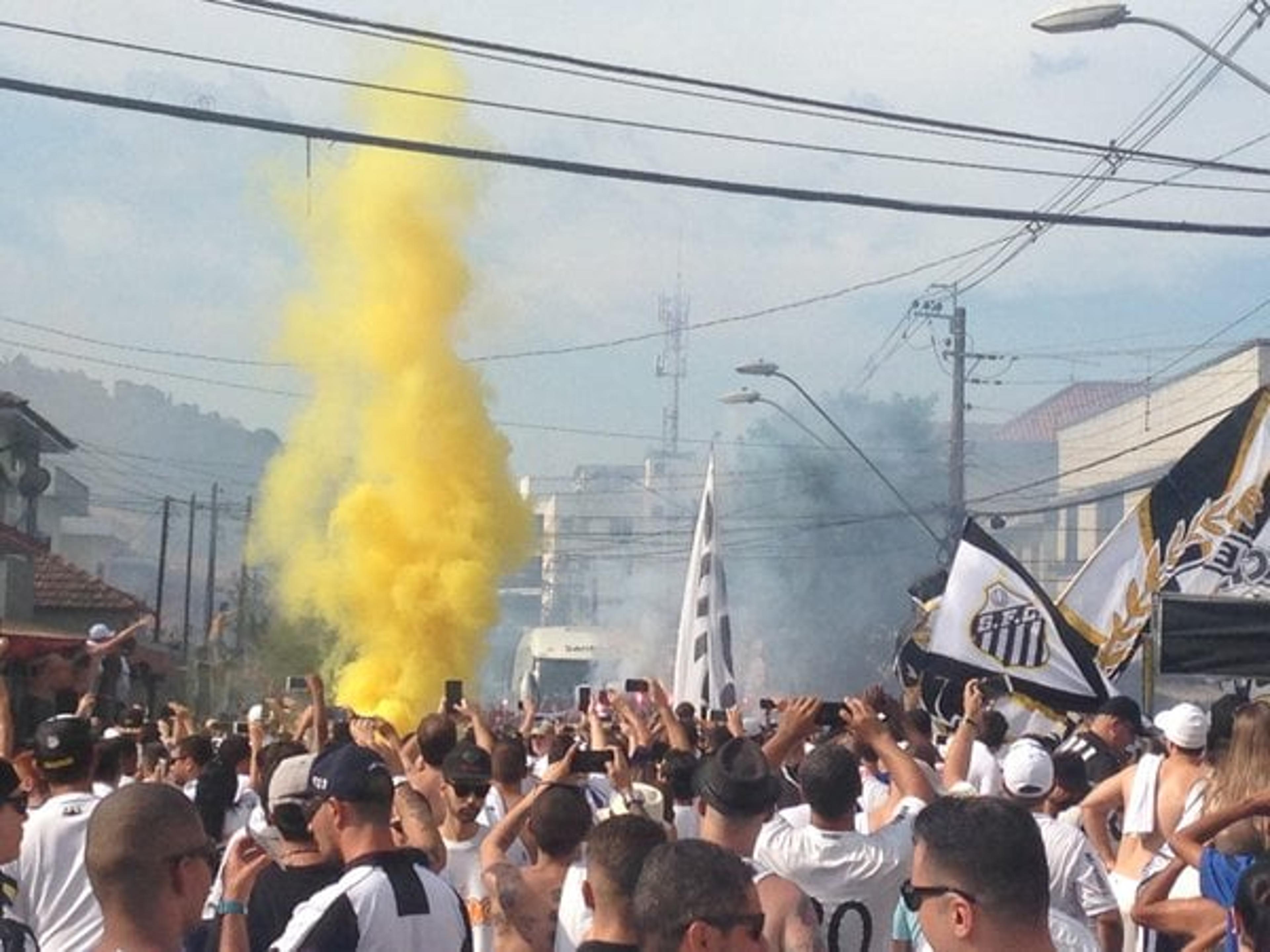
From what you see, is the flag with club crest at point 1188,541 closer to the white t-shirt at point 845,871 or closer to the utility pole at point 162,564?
the white t-shirt at point 845,871

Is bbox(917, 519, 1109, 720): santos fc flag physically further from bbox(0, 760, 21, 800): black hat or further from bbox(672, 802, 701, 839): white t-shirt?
bbox(0, 760, 21, 800): black hat

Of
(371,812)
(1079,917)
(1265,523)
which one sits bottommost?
(1079,917)

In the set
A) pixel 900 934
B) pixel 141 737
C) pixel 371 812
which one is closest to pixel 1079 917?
pixel 900 934

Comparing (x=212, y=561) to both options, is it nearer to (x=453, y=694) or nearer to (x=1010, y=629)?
(x=453, y=694)

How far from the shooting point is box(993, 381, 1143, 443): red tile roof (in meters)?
94.9

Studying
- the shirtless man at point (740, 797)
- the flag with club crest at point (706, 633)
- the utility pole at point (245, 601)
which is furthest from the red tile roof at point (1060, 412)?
the shirtless man at point (740, 797)

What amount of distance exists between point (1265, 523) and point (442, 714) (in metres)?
7.59

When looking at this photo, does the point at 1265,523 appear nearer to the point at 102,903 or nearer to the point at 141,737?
the point at 141,737

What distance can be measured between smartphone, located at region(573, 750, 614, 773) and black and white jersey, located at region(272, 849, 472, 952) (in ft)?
5.31

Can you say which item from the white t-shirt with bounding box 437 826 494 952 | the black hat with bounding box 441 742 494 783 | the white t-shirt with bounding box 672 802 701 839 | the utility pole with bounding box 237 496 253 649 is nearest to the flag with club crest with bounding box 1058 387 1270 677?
the white t-shirt with bounding box 672 802 701 839

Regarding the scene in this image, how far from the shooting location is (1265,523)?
52.5ft

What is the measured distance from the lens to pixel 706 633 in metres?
23.8

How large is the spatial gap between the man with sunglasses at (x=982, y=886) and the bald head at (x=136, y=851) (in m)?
1.76

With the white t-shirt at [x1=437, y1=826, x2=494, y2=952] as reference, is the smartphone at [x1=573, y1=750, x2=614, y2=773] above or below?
above
